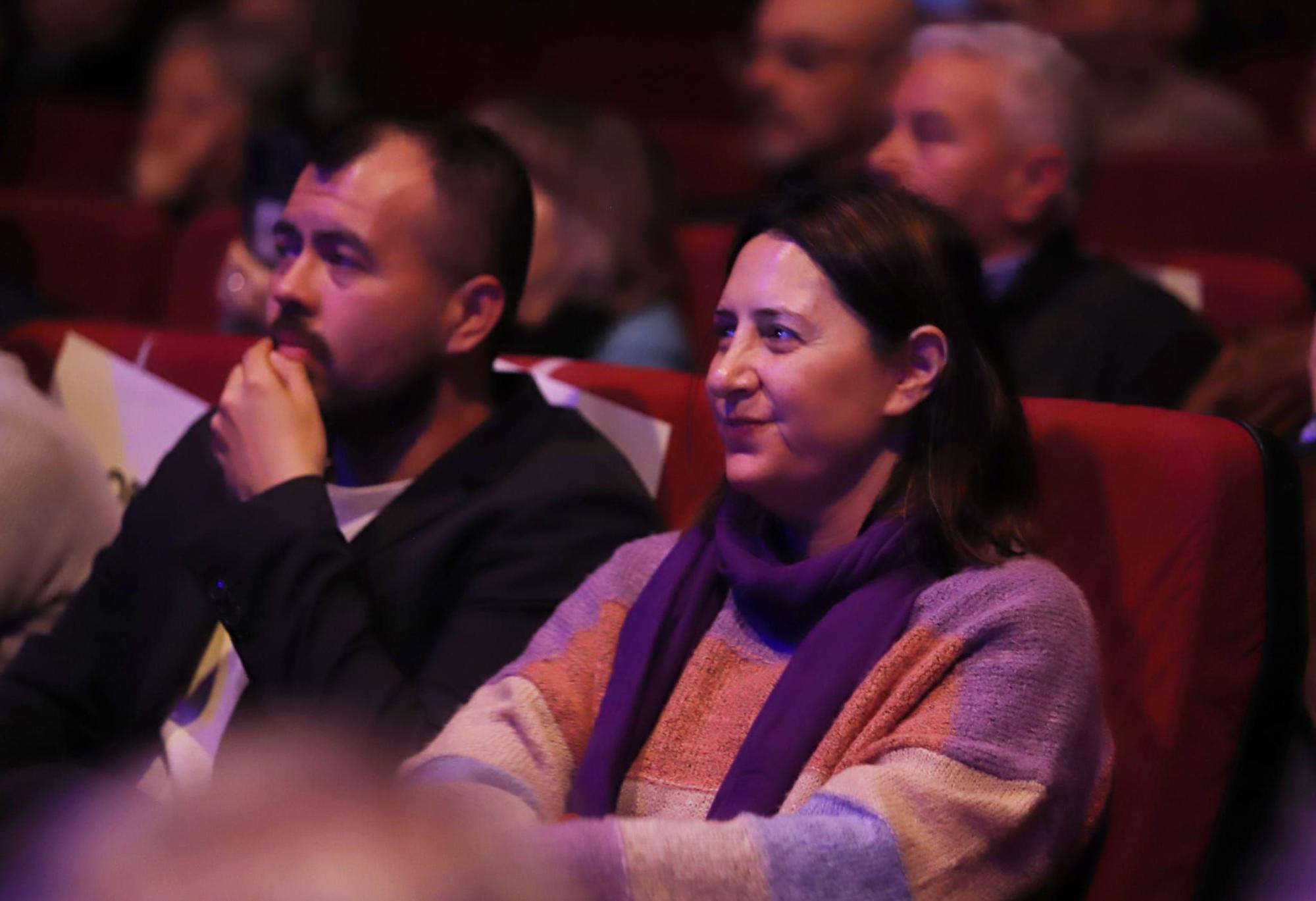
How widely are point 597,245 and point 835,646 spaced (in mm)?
1454

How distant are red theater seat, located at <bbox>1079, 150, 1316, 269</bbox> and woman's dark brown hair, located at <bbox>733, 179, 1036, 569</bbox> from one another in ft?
4.80

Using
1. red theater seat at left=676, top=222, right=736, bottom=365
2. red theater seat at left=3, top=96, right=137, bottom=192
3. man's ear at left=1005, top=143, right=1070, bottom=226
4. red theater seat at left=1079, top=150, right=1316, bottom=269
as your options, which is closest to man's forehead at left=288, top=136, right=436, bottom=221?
man's ear at left=1005, top=143, right=1070, bottom=226

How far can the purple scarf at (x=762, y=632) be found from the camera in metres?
1.13

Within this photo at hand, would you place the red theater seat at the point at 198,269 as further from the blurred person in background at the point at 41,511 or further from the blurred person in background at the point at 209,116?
the blurred person in background at the point at 41,511

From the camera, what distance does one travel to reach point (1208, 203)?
9.21ft

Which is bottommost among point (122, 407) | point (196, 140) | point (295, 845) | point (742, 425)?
point (196, 140)

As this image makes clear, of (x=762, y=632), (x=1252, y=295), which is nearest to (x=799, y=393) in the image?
(x=762, y=632)

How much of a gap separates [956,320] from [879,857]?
17.4 inches

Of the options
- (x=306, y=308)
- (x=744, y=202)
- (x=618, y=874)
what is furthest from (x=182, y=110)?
(x=618, y=874)

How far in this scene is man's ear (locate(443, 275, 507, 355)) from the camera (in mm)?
1554

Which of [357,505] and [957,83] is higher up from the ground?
[957,83]

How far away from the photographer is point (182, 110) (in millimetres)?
3281

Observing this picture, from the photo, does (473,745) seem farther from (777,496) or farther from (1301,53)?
(1301,53)

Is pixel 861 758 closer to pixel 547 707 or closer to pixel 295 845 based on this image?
pixel 547 707
